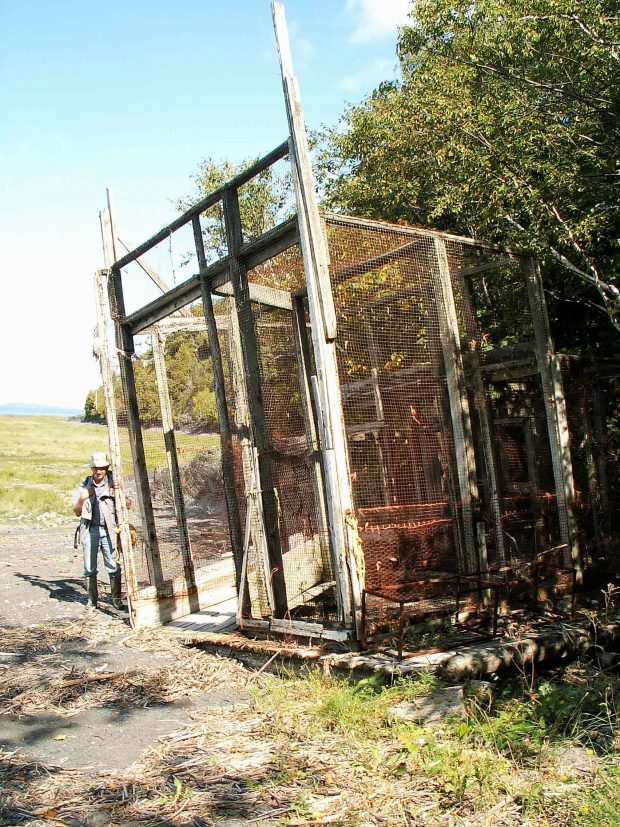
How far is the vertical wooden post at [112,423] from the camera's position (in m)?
7.67

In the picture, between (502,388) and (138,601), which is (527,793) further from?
(502,388)

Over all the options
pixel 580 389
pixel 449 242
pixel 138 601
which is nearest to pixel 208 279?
pixel 449 242

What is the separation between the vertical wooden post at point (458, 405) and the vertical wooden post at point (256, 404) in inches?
64.8

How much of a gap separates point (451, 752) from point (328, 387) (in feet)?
8.24

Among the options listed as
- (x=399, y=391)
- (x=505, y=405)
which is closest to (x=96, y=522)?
(x=399, y=391)

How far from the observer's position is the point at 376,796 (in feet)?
11.8

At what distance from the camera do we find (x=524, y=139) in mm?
7918

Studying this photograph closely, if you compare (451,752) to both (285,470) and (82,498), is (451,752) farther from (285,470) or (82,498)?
(82,498)

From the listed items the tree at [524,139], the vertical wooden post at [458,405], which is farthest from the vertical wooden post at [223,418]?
the tree at [524,139]

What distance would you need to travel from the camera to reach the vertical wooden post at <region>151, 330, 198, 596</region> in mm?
7805

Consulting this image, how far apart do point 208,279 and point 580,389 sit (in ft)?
13.9

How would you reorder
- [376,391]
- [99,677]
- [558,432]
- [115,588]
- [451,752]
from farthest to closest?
[115,588]
[558,432]
[376,391]
[99,677]
[451,752]

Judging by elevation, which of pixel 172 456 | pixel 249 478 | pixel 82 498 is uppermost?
pixel 172 456

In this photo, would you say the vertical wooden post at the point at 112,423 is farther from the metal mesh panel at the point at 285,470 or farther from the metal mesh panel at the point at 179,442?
the metal mesh panel at the point at 285,470
